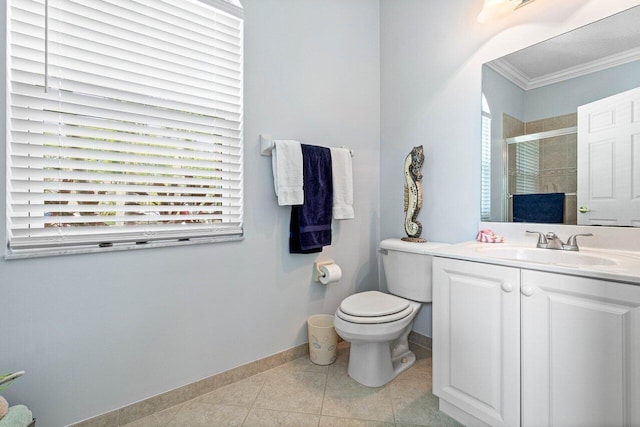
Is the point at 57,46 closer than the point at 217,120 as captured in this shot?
Yes

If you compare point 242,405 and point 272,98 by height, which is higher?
point 272,98

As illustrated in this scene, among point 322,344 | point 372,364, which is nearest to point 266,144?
point 322,344

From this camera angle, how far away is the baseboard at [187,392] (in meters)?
1.22

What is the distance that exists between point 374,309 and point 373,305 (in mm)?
59

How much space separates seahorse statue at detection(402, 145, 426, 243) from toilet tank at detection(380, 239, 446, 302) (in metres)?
0.10

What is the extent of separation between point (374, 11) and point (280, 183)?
163 centimetres

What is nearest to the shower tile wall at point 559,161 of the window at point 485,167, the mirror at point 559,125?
the mirror at point 559,125

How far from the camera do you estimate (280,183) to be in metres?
1.59

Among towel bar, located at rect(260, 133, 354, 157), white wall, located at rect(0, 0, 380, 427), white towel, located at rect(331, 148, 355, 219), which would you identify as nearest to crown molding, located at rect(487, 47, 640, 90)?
white wall, located at rect(0, 0, 380, 427)

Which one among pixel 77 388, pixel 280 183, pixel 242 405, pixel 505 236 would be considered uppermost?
pixel 280 183

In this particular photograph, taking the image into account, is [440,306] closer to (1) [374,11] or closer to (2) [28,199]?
(2) [28,199]

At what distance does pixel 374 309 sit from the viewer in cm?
147

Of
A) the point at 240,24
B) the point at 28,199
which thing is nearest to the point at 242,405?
the point at 28,199

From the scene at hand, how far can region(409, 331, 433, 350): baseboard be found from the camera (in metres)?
1.85
